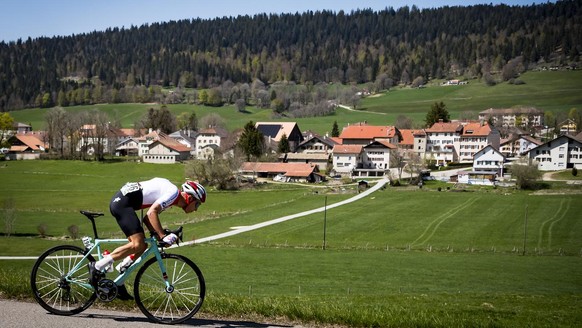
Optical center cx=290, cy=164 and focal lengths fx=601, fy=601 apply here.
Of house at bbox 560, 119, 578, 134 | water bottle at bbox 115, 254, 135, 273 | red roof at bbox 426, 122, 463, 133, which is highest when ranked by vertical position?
house at bbox 560, 119, 578, 134

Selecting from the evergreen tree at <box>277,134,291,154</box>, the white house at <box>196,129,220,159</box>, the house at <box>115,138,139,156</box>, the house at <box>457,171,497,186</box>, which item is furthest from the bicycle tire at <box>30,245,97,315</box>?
the house at <box>115,138,139,156</box>

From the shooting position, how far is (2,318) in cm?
783

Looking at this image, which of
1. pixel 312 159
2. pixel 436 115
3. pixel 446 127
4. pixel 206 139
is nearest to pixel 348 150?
pixel 312 159

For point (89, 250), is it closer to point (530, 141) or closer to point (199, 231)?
point (199, 231)

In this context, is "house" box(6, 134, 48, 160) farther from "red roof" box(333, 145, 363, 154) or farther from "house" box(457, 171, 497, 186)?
"house" box(457, 171, 497, 186)

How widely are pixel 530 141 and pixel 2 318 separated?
11609 centimetres

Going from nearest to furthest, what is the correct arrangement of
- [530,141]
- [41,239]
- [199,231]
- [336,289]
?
[336,289] < [41,239] < [199,231] < [530,141]

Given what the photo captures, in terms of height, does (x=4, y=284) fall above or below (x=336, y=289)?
above

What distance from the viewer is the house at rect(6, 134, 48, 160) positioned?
11788 cm

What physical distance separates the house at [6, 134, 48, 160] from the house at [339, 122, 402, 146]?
60324mm

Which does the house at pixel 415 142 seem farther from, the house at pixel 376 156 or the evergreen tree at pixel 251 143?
the evergreen tree at pixel 251 143

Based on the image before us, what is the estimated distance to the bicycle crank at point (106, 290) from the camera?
27.5 ft

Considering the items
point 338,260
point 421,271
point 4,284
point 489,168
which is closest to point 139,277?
point 4,284

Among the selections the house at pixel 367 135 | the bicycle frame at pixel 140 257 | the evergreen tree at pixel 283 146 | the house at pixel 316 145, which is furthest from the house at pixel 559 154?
the bicycle frame at pixel 140 257
